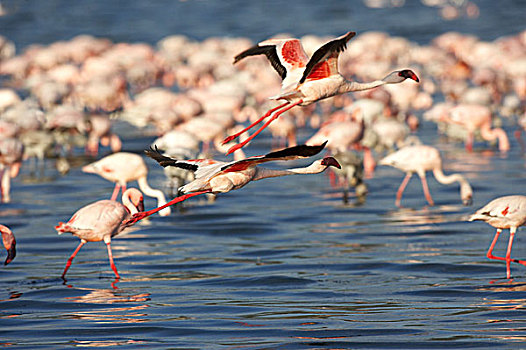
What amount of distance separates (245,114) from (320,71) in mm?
12645

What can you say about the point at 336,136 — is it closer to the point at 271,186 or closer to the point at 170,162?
the point at 271,186

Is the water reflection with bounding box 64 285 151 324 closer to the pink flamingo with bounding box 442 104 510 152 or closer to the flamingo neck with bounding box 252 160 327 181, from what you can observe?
the flamingo neck with bounding box 252 160 327 181

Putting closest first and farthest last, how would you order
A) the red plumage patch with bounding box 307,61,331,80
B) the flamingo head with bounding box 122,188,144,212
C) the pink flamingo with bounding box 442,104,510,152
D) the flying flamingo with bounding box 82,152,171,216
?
1. the red plumage patch with bounding box 307,61,331,80
2. the flamingo head with bounding box 122,188,144,212
3. the flying flamingo with bounding box 82,152,171,216
4. the pink flamingo with bounding box 442,104,510,152

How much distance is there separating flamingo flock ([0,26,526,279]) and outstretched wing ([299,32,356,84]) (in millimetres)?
17

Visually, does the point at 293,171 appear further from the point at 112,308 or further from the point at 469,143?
the point at 469,143

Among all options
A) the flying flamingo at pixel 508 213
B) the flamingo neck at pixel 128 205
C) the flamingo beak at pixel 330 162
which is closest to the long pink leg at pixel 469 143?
the flying flamingo at pixel 508 213

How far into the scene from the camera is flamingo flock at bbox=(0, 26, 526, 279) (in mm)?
9297

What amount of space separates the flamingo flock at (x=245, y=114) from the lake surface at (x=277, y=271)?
36cm

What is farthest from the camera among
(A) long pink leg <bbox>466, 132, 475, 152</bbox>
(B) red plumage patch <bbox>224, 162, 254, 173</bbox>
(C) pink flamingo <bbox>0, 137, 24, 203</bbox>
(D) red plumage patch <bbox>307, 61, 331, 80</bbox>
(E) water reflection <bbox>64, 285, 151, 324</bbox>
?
(A) long pink leg <bbox>466, 132, 475, 152</bbox>

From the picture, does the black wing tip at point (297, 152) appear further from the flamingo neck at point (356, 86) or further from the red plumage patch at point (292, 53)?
the red plumage patch at point (292, 53)

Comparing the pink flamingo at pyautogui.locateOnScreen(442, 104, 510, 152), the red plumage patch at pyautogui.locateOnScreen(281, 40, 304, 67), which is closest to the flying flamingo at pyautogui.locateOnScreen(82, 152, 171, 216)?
the red plumage patch at pyautogui.locateOnScreen(281, 40, 304, 67)

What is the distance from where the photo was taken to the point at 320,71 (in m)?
9.22

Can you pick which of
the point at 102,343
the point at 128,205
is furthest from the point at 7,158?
the point at 102,343

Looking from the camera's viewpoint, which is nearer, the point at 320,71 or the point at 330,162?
the point at 330,162
